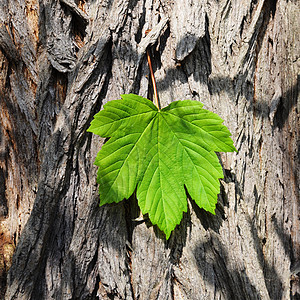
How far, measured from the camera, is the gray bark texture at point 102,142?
1389 mm

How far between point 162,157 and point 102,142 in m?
0.34

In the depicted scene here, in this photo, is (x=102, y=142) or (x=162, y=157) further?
(x=102, y=142)

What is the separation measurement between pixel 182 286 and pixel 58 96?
1.22m

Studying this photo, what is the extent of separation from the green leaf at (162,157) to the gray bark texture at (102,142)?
16 cm

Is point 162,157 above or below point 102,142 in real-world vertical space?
below

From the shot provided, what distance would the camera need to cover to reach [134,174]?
1.32m

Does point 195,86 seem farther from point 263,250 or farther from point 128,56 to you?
point 263,250

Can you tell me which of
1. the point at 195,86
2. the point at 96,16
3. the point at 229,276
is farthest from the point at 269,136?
the point at 96,16

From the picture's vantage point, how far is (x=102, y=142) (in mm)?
1445

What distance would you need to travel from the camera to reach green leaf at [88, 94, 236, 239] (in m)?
1.29

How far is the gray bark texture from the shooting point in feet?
4.56

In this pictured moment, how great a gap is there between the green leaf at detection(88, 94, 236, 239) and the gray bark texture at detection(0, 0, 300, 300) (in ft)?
0.53

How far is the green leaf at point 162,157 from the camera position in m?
1.29

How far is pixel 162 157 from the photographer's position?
1342mm
